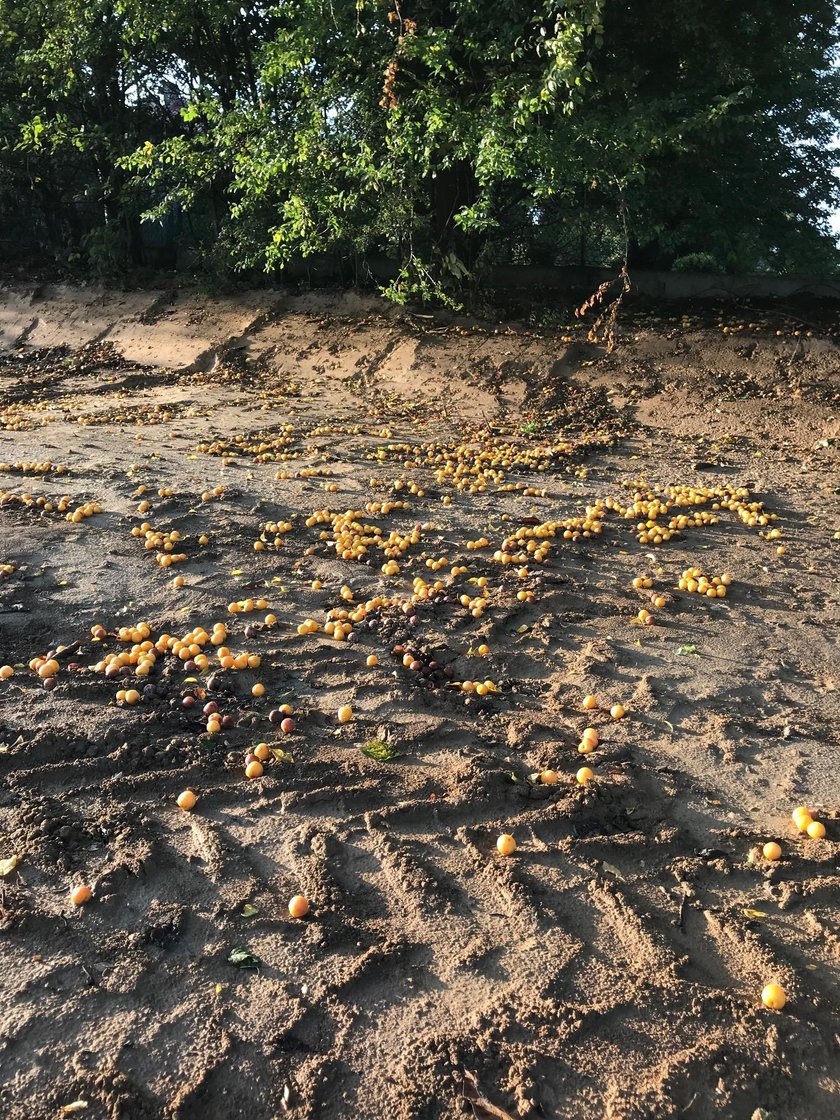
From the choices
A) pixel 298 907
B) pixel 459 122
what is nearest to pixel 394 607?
pixel 298 907

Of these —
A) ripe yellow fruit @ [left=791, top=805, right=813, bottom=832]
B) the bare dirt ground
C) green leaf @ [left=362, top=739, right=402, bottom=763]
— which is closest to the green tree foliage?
the bare dirt ground

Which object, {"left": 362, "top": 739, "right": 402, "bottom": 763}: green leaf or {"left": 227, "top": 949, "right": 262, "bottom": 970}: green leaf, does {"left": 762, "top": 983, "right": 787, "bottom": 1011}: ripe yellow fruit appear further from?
{"left": 362, "top": 739, "right": 402, "bottom": 763}: green leaf

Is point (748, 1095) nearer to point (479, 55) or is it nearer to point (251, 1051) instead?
point (251, 1051)

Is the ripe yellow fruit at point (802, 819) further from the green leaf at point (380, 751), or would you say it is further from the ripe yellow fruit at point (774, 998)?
the green leaf at point (380, 751)

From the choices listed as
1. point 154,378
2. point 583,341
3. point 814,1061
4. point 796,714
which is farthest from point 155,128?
point 814,1061

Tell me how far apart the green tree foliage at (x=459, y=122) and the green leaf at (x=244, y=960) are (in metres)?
8.66

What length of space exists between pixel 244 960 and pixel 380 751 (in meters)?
1.31

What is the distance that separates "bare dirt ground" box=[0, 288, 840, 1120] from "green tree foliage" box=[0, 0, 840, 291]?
4576mm

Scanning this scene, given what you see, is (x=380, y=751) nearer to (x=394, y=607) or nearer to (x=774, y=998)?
(x=394, y=607)

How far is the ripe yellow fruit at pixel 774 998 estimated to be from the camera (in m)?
2.52

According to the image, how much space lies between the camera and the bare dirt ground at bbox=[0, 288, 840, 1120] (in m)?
2.39

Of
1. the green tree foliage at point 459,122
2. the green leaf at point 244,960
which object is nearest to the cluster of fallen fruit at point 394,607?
the green leaf at point 244,960

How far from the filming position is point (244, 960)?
106 inches

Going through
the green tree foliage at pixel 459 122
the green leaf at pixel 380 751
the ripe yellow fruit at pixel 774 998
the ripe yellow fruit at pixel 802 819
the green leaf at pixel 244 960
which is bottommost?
the green leaf at pixel 244 960
